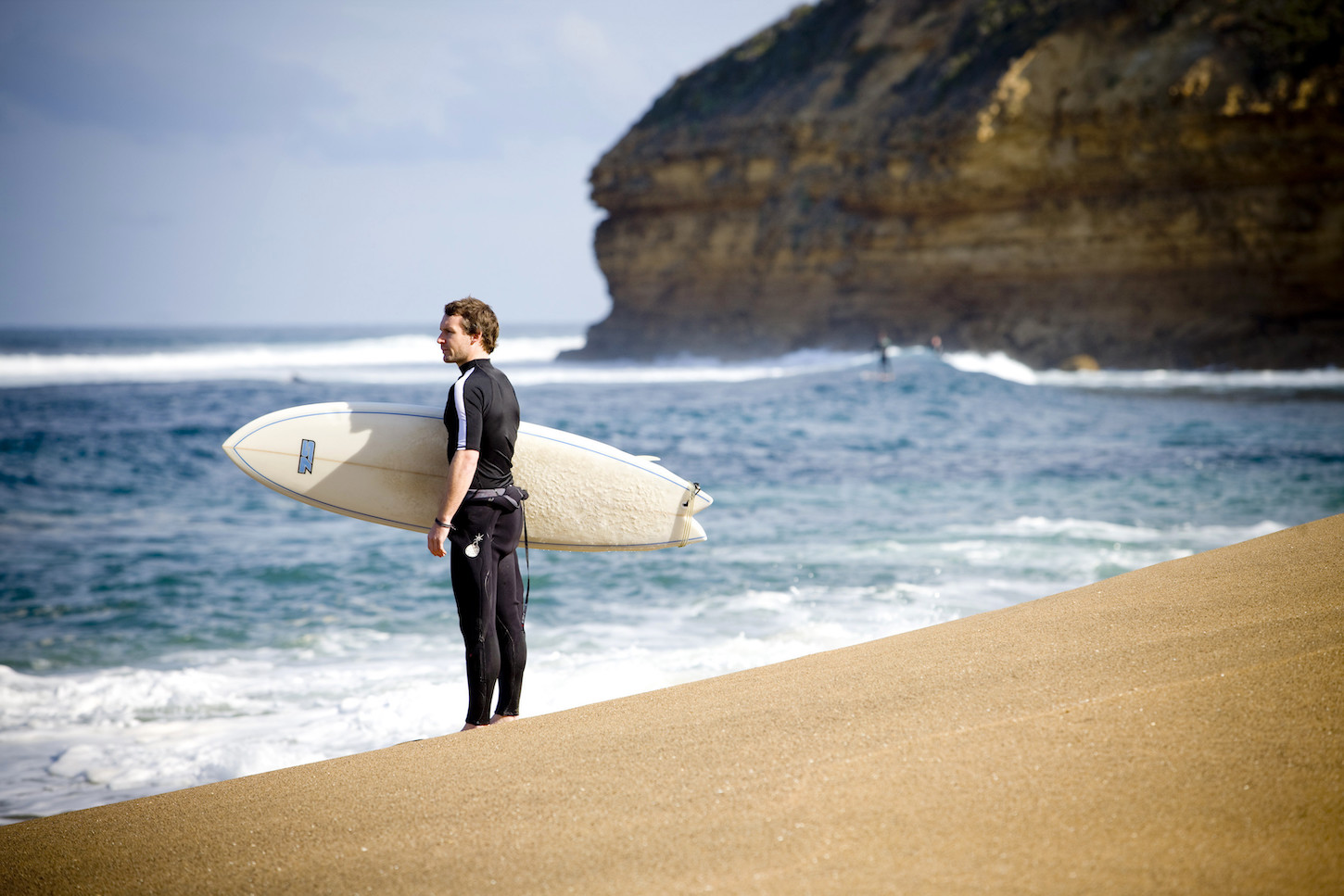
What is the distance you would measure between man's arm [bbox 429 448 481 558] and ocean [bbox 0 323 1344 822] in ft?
3.85

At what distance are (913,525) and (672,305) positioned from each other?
2937 centimetres

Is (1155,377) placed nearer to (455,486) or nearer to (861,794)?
(455,486)

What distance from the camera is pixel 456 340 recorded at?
10.6ft

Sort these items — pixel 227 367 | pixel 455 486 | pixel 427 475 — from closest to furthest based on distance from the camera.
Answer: pixel 455 486 → pixel 427 475 → pixel 227 367

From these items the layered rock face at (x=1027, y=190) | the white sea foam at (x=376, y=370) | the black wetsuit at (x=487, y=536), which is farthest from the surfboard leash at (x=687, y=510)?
the layered rock face at (x=1027, y=190)

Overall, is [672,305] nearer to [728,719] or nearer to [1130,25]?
[1130,25]

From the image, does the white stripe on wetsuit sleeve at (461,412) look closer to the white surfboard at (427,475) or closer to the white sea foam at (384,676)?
the white surfboard at (427,475)

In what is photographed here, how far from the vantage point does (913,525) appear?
25.7 feet

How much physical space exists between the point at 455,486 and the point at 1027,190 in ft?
92.3

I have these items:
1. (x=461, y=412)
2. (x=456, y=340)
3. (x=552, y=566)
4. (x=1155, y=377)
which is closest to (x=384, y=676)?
(x=461, y=412)

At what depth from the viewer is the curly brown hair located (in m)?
3.26

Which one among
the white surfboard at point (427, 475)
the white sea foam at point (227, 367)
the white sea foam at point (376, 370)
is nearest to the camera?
the white surfboard at point (427, 475)

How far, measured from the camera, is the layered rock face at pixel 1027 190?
24547 mm

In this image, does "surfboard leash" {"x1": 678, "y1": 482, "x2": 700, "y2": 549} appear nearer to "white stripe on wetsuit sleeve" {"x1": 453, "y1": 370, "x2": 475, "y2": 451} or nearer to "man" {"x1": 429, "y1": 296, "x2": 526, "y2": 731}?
"man" {"x1": 429, "y1": 296, "x2": 526, "y2": 731}
